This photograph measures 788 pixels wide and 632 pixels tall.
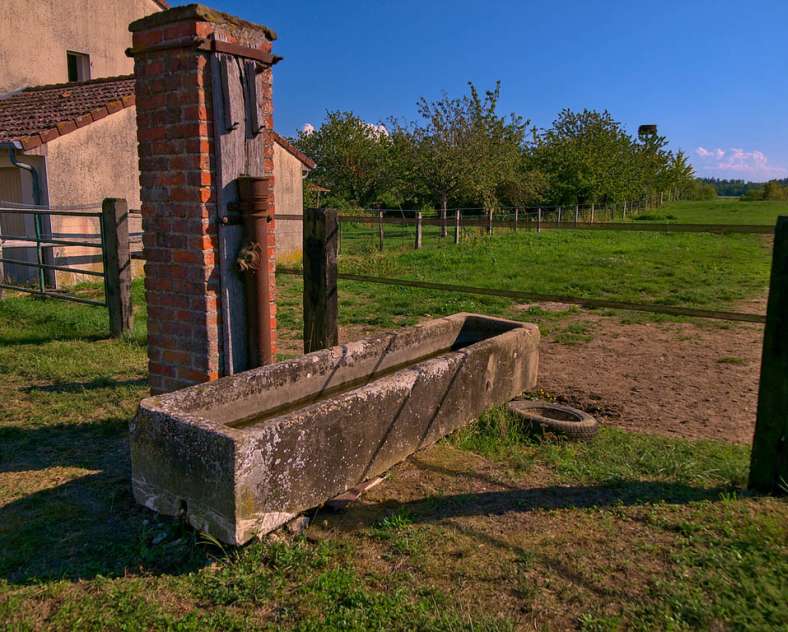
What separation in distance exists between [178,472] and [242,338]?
1191 mm

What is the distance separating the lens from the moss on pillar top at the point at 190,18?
140 inches

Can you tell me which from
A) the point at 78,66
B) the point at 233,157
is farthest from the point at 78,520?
the point at 78,66

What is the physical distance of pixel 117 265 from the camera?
7.59 meters

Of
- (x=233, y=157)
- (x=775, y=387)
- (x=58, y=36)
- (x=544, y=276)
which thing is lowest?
(x=544, y=276)

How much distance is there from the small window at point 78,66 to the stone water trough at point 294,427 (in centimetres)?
1586

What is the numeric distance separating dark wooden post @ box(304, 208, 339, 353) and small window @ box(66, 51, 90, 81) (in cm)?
1545

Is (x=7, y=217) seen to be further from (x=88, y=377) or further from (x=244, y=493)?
(x=244, y=493)

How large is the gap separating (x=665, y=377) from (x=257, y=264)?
4206mm

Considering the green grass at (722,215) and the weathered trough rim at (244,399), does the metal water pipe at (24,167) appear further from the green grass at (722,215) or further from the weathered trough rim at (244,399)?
the green grass at (722,215)

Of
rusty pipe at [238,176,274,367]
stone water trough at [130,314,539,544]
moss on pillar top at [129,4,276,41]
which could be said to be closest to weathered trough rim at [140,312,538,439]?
stone water trough at [130,314,539,544]

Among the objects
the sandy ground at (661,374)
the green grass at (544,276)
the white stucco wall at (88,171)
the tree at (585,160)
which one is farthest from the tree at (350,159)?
the sandy ground at (661,374)

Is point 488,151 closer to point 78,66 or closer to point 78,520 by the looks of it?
point 78,66

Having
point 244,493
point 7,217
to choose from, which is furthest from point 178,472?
point 7,217

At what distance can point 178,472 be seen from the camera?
2988 mm
